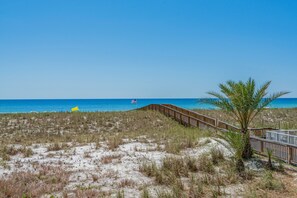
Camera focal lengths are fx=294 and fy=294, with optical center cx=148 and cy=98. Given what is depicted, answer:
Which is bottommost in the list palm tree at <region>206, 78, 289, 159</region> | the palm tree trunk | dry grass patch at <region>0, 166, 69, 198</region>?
dry grass patch at <region>0, 166, 69, 198</region>

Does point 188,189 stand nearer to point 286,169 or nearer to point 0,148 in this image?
point 286,169

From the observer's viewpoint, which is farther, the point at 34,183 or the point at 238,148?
the point at 238,148

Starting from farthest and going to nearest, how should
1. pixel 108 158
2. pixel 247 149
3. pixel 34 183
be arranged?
pixel 247 149 < pixel 108 158 < pixel 34 183

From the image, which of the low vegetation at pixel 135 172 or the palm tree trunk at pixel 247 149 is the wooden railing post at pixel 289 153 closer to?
the low vegetation at pixel 135 172

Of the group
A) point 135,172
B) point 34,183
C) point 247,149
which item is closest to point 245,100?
point 247,149

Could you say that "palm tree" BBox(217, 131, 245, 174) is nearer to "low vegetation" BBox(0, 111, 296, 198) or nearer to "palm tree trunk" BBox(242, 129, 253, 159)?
"low vegetation" BBox(0, 111, 296, 198)

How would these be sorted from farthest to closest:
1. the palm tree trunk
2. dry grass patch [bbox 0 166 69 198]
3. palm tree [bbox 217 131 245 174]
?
the palm tree trunk < palm tree [bbox 217 131 245 174] < dry grass patch [bbox 0 166 69 198]

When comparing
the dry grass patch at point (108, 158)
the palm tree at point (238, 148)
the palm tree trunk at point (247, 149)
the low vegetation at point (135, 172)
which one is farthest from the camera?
the palm tree trunk at point (247, 149)

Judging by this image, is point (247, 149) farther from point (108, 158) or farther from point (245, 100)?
point (108, 158)

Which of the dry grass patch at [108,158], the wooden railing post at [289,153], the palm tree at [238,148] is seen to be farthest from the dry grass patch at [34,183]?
the wooden railing post at [289,153]

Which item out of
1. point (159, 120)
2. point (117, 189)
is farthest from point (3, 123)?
point (117, 189)

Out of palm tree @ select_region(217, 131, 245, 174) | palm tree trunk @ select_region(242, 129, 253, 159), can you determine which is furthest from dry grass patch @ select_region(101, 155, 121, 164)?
palm tree trunk @ select_region(242, 129, 253, 159)

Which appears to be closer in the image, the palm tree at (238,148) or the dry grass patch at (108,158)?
the palm tree at (238,148)

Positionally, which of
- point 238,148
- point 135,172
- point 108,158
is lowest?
point 135,172
